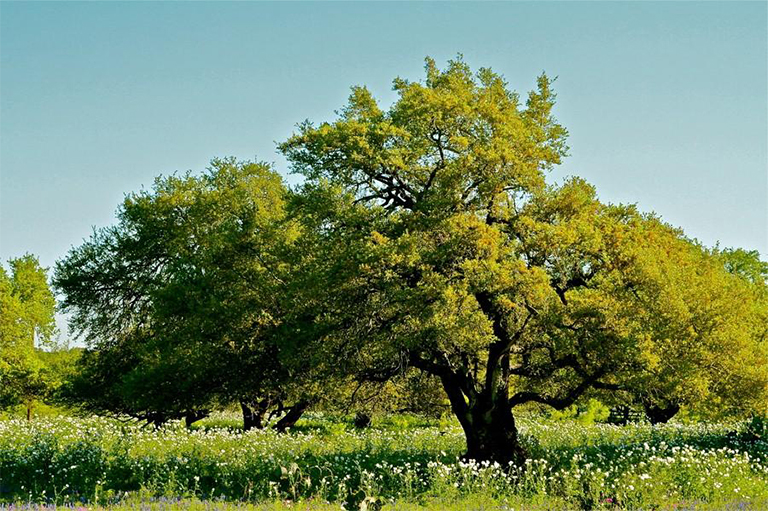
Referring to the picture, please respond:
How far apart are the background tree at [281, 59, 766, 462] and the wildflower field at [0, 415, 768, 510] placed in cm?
181

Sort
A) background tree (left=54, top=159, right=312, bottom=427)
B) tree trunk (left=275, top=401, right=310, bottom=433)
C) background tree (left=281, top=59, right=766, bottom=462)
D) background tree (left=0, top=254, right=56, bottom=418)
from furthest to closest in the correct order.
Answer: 1. background tree (left=0, top=254, right=56, bottom=418)
2. tree trunk (left=275, top=401, right=310, bottom=433)
3. background tree (left=54, top=159, right=312, bottom=427)
4. background tree (left=281, top=59, right=766, bottom=462)

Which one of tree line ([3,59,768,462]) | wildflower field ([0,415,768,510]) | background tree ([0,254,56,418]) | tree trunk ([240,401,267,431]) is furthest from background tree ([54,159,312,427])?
background tree ([0,254,56,418])

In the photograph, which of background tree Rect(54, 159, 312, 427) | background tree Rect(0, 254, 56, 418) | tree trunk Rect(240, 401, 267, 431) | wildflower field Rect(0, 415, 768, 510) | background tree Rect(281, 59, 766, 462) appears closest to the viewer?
wildflower field Rect(0, 415, 768, 510)

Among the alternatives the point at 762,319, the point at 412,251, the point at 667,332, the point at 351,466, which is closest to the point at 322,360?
the point at 351,466

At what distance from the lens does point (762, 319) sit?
2483 centimetres

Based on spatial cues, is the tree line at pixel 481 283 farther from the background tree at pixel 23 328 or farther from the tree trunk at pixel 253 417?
the background tree at pixel 23 328

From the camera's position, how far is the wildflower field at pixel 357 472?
11984 millimetres

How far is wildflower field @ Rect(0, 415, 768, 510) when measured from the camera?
11984 millimetres

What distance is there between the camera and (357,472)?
14586 millimetres

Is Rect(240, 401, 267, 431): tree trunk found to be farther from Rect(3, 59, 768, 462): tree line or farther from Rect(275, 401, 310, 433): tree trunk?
Rect(3, 59, 768, 462): tree line

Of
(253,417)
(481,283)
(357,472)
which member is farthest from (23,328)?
(481,283)

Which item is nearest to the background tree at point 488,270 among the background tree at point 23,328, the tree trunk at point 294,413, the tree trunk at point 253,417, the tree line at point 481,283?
the tree line at point 481,283

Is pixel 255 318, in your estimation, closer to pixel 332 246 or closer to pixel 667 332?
pixel 332 246

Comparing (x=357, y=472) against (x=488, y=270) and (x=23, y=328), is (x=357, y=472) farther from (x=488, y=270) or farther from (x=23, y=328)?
(x=23, y=328)
